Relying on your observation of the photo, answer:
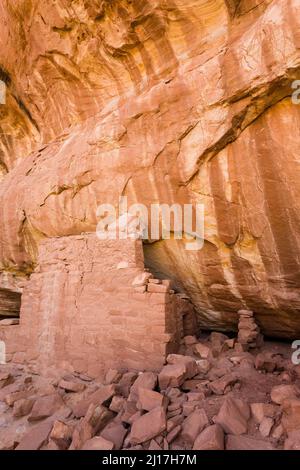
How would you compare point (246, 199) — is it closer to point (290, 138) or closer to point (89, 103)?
point (290, 138)

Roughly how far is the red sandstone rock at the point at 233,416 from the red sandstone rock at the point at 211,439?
0.13 m

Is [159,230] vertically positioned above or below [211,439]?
above

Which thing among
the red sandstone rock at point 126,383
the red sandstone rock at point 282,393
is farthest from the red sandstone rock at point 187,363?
the red sandstone rock at point 282,393

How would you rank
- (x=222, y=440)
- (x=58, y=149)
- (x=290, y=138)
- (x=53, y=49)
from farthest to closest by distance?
(x=58, y=149)
(x=53, y=49)
(x=290, y=138)
(x=222, y=440)

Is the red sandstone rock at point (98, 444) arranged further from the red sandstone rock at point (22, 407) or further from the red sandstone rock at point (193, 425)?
the red sandstone rock at point (22, 407)

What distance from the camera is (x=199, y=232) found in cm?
413

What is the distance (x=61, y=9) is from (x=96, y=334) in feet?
15.3

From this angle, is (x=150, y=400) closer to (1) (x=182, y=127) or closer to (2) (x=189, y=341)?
(2) (x=189, y=341)

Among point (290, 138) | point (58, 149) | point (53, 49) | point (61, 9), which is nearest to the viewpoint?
point (290, 138)

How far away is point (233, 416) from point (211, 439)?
0.38m

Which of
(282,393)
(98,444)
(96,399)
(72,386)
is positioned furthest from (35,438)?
(282,393)

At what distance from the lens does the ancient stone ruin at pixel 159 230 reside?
294 centimetres

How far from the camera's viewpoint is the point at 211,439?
241cm

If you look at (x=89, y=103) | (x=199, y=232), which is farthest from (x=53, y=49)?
(x=199, y=232)
